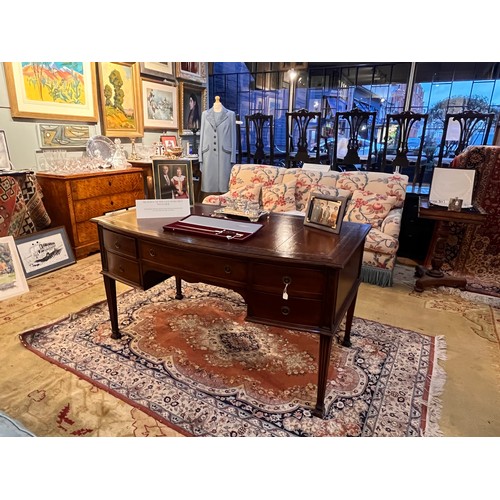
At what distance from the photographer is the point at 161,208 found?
2059 millimetres

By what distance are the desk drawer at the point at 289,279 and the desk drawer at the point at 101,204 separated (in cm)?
258

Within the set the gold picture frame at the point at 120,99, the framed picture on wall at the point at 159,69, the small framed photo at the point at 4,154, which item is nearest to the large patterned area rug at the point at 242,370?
the small framed photo at the point at 4,154

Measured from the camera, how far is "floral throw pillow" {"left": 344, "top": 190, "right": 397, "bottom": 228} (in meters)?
3.17

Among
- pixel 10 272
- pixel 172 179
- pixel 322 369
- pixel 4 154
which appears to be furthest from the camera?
pixel 4 154

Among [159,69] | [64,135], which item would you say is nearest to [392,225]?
[64,135]

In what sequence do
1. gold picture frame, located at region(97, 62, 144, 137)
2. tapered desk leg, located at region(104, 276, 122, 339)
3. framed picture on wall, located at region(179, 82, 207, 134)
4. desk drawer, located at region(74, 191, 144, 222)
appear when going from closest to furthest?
tapered desk leg, located at region(104, 276, 122, 339), desk drawer, located at region(74, 191, 144, 222), gold picture frame, located at region(97, 62, 144, 137), framed picture on wall, located at region(179, 82, 207, 134)

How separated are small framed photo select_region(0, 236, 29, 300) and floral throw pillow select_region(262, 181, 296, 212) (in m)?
2.21

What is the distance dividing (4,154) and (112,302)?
2.01m

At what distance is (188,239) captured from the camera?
1.67 meters

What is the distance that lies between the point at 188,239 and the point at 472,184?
2508 mm

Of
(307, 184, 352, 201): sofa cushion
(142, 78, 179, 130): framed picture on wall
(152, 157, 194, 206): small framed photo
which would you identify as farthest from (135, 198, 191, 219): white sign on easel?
(142, 78, 179, 130): framed picture on wall

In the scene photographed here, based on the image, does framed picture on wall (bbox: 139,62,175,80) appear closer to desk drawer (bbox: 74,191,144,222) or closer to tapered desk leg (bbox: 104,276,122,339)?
desk drawer (bbox: 74,191,144,222)

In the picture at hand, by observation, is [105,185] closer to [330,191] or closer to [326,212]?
[330,191]
